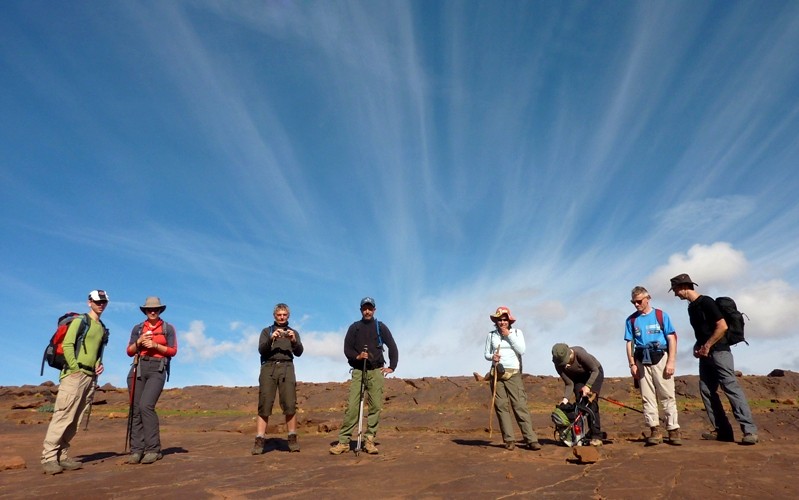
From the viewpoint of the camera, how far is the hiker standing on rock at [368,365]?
28.0ft

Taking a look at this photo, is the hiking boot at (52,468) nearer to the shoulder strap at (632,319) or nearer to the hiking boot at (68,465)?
the hiking boot at (68,465)

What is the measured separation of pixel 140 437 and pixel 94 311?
2033 millimetres

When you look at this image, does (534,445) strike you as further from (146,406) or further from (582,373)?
(146,406)

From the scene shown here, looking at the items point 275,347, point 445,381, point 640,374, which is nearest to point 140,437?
point 275,347

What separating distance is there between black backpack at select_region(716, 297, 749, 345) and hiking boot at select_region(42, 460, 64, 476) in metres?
10.2

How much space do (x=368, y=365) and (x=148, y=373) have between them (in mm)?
3385

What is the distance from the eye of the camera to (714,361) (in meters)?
8.66

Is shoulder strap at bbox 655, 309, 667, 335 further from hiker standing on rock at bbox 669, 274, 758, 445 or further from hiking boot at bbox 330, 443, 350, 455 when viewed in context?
hiking boot at bbox 330, 443, 350, 455

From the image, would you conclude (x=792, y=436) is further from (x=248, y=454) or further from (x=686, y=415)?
(x=248, y=454)

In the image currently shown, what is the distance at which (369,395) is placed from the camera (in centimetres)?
855

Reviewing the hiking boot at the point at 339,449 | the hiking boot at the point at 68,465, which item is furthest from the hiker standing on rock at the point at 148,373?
the hiking boot at the point at 339,449

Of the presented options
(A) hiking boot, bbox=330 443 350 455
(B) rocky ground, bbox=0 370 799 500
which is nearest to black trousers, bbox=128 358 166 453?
(B) rocky ground, bbox=0 370 799 500

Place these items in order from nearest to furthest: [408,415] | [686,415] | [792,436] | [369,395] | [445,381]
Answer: [369,395]
[792,436]
[686,415]
[408,415]
[445,381]

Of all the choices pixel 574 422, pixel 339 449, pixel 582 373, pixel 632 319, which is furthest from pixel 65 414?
pixel 632 319
